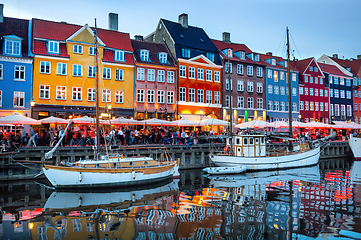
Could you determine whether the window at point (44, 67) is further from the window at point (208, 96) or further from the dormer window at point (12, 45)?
the window at point (208, 96)

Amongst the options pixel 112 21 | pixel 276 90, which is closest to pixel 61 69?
pixel 112 21

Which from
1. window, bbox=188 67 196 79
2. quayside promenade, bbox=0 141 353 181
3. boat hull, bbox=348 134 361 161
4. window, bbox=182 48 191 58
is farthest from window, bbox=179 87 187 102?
boat hull, bbox=348 134 361 161

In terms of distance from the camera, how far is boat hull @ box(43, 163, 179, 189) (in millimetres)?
17766

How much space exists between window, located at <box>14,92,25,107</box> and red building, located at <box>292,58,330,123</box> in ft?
134

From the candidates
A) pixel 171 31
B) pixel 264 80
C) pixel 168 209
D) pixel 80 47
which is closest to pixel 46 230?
pixel 168 209

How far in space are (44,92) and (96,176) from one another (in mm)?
16346

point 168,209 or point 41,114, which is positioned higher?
point 41,114

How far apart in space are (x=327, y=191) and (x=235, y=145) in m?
8.68

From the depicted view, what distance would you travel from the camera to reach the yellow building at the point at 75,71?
31.1 metres

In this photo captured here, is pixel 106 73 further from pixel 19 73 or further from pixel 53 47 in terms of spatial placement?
pixel 19 73

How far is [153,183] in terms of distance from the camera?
2067cm

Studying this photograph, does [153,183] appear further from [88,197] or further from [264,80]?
[264,80]

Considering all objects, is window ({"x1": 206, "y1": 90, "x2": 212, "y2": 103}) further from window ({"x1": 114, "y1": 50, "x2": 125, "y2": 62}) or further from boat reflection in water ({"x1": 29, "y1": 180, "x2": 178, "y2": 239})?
boat reflection in water ({"x1": 29, "y1": 180, "x2": 178, "y2": 239})

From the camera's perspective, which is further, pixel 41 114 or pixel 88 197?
pixel 41 114
